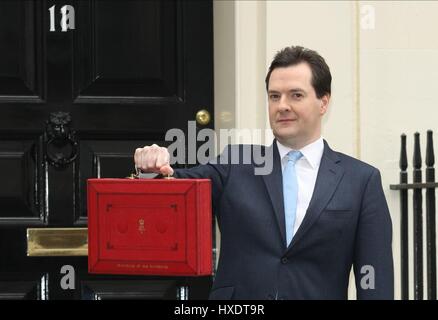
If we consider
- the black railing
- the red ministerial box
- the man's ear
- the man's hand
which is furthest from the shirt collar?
the black railing

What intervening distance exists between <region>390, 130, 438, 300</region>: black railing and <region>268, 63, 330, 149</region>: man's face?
1.49 meters

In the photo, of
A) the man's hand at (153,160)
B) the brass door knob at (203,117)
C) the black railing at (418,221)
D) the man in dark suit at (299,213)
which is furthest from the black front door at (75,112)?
the man's hand at (153,160)

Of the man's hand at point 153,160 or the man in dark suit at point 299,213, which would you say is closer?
the man's hand at point 153,160

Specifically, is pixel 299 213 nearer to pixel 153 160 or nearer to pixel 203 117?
pixel 153 160

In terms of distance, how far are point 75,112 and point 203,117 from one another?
649mm

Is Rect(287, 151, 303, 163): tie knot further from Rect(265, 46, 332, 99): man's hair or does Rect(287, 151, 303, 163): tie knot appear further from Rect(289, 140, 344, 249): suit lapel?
Rect(265, 46, 332, 99): man's hair

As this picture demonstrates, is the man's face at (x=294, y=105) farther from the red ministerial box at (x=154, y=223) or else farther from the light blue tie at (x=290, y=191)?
the red ministerial box at (x=154, y=223)

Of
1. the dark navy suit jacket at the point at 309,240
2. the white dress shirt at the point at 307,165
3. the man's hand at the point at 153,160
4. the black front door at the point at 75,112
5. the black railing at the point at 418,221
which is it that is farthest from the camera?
the black front door at the point at 75,112

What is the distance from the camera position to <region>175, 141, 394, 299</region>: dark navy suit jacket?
12.0 feet

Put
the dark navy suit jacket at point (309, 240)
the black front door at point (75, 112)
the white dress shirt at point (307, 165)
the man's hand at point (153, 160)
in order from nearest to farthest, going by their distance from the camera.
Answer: the man's hand at point (153, 160)
the dark navy suit jacket at point (309, 240)
the white dress shirt at point (307, 165)
the black front door at point (75, 112)

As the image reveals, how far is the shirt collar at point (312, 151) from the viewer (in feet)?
12.5

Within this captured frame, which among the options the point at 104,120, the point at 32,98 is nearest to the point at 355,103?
the point at 104,120

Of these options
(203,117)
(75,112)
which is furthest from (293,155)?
(75,112)
